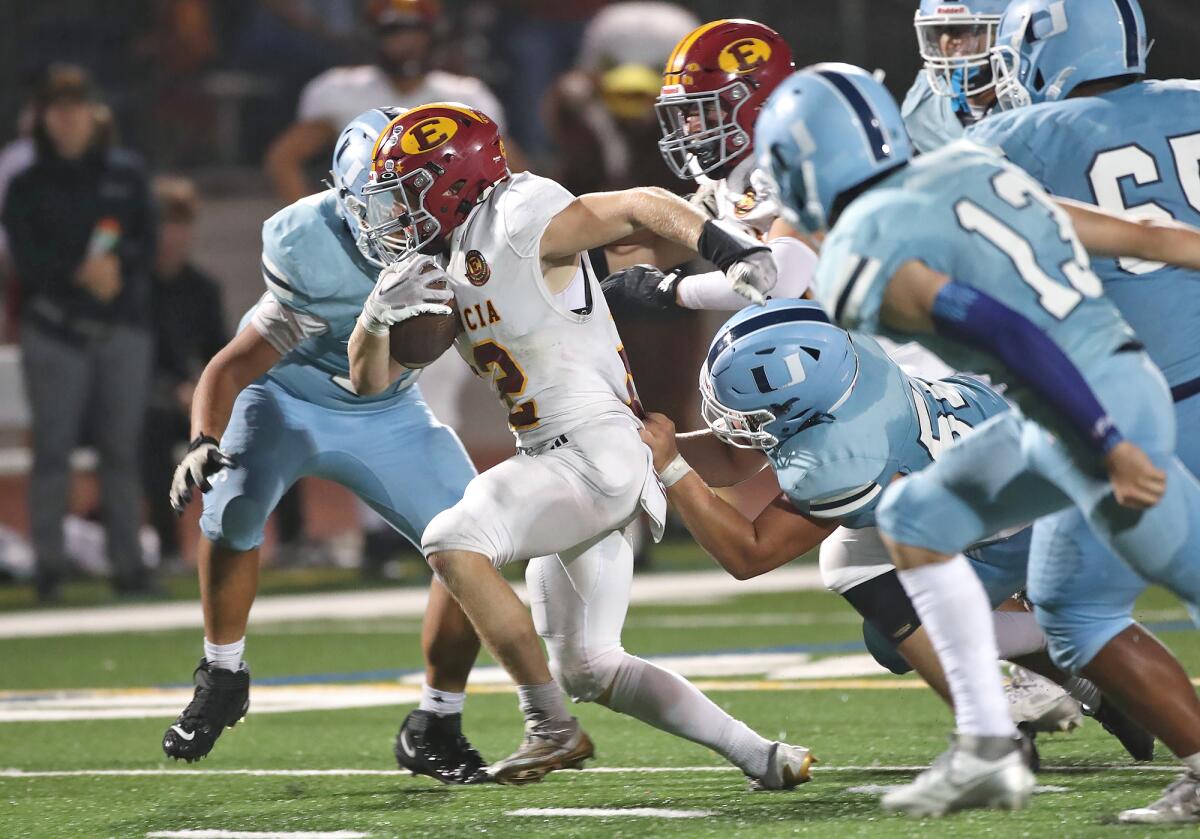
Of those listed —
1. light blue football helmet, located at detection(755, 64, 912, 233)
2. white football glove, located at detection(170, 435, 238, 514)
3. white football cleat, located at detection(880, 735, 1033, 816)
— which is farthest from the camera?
white football glove, located at detection(170, 435, 238, 514)

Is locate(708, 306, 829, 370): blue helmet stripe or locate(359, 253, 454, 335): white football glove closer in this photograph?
locate(359, 253, 454, 335): white football glove

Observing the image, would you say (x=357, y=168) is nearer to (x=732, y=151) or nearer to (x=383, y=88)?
(x=732, y=151)

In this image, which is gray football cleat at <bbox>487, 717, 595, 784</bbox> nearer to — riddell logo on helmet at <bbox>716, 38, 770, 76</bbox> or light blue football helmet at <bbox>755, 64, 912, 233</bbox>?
light blue football helmet at <bbox>755, 64, 912, 233</bbox>

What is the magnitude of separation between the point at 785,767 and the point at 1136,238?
1.32 metres

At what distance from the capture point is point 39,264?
8328 mm

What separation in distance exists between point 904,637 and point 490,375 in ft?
3.41

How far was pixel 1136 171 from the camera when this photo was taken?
12.5ft

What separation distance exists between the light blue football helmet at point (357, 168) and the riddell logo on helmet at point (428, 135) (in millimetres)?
186

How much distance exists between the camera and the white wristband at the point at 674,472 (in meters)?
4.14

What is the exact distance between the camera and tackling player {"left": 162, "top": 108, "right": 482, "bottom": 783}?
4598mm

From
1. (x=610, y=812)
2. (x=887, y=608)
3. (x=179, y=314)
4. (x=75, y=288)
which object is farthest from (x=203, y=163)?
(x=610, y=812)

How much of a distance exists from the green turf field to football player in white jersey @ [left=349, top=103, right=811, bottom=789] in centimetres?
21

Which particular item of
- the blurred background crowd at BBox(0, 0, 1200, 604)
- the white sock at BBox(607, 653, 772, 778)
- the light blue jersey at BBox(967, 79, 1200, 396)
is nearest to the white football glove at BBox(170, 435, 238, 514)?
the white sock at BBox(607, 653, 772, 778)

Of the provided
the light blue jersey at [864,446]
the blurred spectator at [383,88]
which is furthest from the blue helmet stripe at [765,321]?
the blurred spectator at [383,88]
